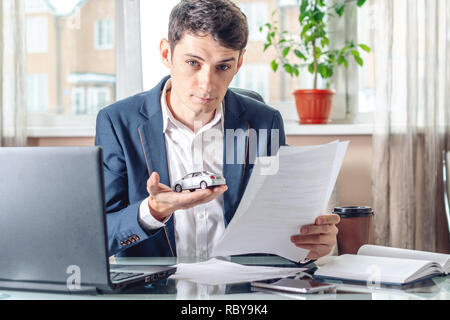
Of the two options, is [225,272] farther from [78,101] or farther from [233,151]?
[78,101]

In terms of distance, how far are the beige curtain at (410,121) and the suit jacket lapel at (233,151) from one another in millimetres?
1083

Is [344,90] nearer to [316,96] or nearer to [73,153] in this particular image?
[316,96]

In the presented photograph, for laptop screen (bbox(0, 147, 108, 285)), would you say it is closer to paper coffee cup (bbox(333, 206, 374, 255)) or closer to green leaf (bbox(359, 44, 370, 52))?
paper coffee cup (bbox(333, 206, 374, 255))

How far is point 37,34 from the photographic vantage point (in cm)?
284

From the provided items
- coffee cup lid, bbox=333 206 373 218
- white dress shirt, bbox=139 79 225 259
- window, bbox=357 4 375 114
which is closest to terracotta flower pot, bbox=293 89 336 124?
window, bbox=357 4 375 114

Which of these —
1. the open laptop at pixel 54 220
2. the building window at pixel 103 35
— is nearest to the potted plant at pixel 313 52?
the building window at pixel 103 35

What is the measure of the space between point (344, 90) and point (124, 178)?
62.7 inches

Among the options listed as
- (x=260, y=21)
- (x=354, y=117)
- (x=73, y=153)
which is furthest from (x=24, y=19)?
→ (x=73, y=153)

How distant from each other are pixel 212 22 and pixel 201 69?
0.40ft

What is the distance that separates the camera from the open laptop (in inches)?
32.6

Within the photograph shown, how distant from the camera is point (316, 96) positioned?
2.50 meters

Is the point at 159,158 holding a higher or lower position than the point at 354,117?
lower

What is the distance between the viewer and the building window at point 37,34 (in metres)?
2.83

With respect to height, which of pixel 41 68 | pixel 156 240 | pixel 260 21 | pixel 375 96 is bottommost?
pixel 156 240
